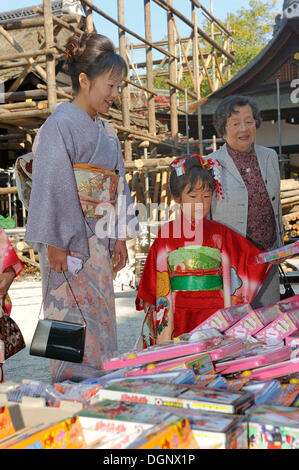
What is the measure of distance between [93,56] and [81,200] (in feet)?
2.47

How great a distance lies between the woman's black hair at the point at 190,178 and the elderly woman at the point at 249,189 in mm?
585

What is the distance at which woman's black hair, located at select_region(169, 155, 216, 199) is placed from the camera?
2867mm

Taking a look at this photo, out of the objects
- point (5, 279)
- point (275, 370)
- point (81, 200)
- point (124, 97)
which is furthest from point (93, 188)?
point (124, 97)

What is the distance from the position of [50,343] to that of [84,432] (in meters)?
1.14

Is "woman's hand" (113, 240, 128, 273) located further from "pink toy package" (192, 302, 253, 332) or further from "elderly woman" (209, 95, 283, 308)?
"pink toy package" (192, 302, 253, 332)

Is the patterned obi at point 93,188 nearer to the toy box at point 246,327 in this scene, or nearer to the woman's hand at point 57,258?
the woman's hand at point 57,258

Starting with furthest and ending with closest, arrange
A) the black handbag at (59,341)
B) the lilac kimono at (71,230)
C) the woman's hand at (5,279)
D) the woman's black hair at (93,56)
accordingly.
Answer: the woman's hand at (5,279)
the woman's black hair at (93,56)
the lilac kimono at (71,230)
the black handbag at (59,341)

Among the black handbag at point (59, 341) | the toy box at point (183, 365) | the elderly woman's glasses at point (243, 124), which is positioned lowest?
the black handbag at point (59, 341)

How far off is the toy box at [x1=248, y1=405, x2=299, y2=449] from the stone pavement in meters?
3.16

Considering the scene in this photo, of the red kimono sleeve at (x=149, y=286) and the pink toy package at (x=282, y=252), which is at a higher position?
the pink toy package at (x=282, y=252)

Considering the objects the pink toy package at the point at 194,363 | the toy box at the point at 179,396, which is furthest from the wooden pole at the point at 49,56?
the toy box at the point at 179,396

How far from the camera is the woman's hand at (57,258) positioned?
2.67 meters

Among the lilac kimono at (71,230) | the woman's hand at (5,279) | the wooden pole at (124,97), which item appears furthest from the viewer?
the wooden pole at (124,97)

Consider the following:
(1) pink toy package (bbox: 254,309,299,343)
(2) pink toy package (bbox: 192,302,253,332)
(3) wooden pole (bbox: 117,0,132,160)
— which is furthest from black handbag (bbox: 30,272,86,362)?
(3) wooden pole (bbox: 117,0,132,160)
